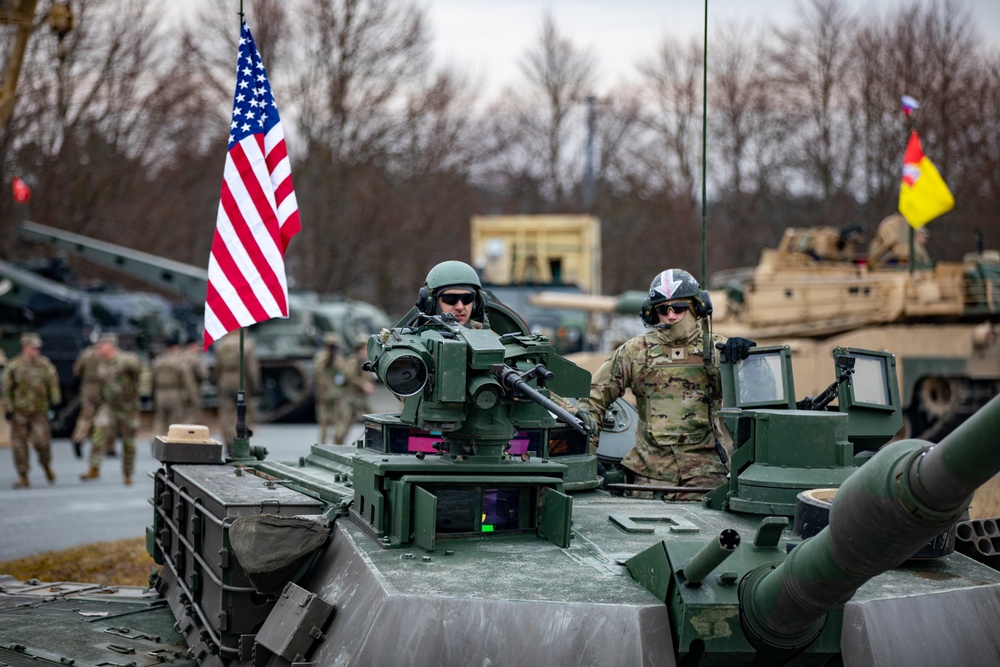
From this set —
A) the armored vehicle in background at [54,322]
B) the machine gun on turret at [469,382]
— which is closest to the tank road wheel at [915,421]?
the armored vehicle in background at [54,322]

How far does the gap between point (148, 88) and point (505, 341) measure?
3124 cm

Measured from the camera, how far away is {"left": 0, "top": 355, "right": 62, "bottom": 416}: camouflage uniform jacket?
15.1 metres

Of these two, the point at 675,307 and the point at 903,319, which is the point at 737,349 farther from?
the point at 903,319

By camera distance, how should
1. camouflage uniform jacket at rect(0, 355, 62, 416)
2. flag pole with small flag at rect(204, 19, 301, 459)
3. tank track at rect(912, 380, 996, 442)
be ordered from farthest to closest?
tank track at rect(912, 380, 996, 442) < camouflage uniform jacket at rect(0, 355, 62, 416) < flag pole with small flag at rect(204, 19, 301, 459)

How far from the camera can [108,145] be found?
33.6 meters

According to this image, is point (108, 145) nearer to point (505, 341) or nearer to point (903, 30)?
point (903, 30)

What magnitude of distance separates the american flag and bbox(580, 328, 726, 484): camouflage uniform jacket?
1.97 meters

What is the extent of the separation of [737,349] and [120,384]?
38.9ft

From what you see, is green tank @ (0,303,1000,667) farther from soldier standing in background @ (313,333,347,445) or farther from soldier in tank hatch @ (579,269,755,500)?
soldier standing in background @ (313,333,347,445)

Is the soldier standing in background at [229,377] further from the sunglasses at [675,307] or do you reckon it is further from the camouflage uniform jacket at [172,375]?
the sunglasses at [675,307]

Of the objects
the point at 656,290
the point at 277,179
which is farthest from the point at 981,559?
the point at 277,179

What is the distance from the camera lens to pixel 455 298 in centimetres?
616

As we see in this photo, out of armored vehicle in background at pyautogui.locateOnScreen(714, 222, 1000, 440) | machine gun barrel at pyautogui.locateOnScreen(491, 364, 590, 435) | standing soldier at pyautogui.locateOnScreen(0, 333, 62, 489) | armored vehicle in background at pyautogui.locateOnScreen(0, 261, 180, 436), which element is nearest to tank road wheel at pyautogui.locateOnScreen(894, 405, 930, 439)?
armored vehicle in background at pyautogui.locateOnScreen(714, 222, 1000, 440)

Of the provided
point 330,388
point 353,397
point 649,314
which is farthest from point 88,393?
point 649,314
